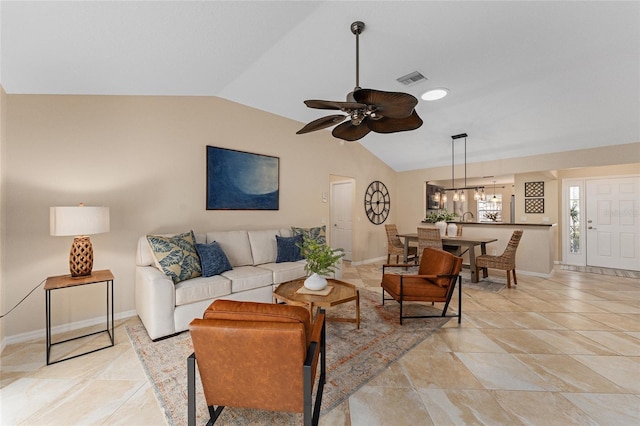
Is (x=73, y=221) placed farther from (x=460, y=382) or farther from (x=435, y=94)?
(x=435, y=94)

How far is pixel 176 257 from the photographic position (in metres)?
2.93

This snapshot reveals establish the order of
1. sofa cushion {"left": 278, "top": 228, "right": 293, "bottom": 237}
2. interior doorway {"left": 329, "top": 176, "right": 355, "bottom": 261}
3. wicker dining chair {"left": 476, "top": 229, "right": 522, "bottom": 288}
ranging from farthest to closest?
interior doorway {"left": 329, "top": 176, "right": 355, "bottom": 261}
sofa cushion {"left": 278, "top": 228, "right": 293, "bottom": 237}
wicker dining chair {"left": 476, "top": 229, "right": 522, "bottom": 288}

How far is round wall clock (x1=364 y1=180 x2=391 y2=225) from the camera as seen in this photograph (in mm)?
6551

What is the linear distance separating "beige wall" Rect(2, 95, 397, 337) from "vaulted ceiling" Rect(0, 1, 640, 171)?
0.25m

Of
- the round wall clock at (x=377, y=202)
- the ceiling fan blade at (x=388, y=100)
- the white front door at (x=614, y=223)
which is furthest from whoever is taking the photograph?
the round wall clock at (x=377, y=202)

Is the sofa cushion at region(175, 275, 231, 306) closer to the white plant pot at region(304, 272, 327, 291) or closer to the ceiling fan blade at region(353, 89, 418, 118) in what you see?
the white plant pot at region(304, 272, 327, 291)

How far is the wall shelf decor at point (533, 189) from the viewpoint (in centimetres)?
625

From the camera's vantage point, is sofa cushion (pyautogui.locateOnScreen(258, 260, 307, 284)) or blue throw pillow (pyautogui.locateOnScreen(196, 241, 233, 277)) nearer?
blue throw pillow (pyautogui.locateOnScreen(196, 241, 233, 277))

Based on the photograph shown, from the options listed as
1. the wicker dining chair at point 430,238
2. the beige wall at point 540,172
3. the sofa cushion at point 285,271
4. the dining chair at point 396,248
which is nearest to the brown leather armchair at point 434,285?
the sofa cushion at point 285,271

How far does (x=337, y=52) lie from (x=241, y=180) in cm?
231

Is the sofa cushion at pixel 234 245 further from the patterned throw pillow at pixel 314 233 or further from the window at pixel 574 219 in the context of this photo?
the window at pixel 574 219

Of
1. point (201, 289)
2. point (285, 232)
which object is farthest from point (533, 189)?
point (201, 289)

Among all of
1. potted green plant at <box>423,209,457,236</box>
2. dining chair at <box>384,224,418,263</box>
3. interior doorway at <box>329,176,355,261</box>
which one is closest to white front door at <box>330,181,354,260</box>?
interior doorway at <box>329,176,355,261</box>

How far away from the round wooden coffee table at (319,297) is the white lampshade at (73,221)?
5.97 feet
